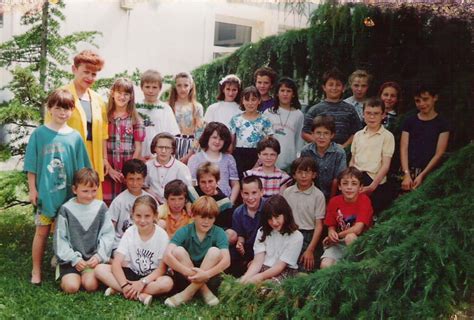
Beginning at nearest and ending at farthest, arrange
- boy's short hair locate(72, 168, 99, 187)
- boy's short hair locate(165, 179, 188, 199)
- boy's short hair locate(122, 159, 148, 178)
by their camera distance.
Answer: boy's short hair locate(72, 168, 99, 187) < boy's short hair locate(165, 179, 188, 199) < boy's short hair locate(122, 159, 148, 178)

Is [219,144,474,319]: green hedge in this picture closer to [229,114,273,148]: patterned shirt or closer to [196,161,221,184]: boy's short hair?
[196,161,221,184]: boy's short hair

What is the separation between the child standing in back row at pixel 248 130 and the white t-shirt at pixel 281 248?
1136 mm

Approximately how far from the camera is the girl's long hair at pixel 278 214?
14.3 feet

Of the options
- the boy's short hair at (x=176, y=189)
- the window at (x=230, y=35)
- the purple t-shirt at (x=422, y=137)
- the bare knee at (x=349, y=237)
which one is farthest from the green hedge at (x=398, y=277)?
the window at (x=230, y=35)

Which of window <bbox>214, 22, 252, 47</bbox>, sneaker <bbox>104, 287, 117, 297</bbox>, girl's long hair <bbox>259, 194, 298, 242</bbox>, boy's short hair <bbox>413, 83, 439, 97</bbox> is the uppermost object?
window <bbox>214, 22, 252, 47</bbox>

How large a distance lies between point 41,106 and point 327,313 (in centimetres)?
351

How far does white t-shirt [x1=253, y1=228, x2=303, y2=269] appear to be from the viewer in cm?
432

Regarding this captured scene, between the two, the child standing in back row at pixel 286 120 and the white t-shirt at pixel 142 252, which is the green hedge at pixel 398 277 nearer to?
the white t-shirt at pixel 142 252

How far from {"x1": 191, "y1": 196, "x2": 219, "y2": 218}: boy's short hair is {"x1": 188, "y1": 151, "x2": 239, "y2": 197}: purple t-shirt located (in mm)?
763

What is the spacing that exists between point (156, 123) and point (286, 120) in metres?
1.26

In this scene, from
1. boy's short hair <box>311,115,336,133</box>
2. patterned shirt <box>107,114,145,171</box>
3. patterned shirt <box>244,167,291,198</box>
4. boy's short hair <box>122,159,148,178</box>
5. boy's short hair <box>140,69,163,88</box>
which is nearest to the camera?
boy's short hair <box>122,159,148,178</box>

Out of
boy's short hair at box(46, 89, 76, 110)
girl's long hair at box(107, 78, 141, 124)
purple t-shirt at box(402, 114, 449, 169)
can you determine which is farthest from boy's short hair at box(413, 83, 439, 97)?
boy's short hair at box(46, 89, 76, 110)

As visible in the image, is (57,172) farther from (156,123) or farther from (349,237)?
(349,237)

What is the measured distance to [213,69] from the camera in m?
8.52
